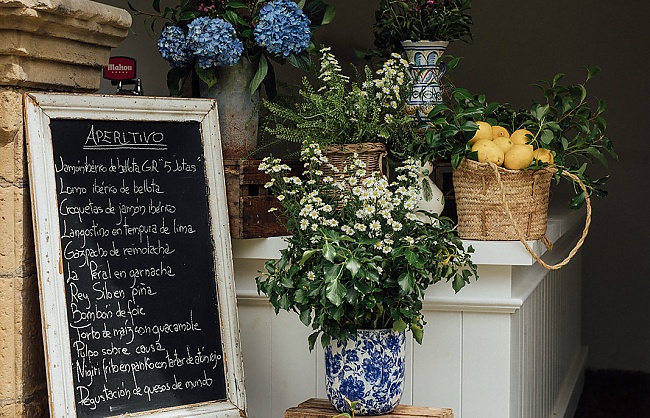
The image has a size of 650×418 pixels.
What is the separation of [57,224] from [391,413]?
0.86 metres

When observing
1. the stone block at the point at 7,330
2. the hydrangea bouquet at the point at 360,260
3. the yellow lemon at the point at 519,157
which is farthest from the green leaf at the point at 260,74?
the stone block at the point at 7,330

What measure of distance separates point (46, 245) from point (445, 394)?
1035 millimetres

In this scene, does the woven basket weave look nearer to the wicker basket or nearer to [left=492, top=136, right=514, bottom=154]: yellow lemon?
[left=492, top=136, right=514, bottom=154]: yellow lemon

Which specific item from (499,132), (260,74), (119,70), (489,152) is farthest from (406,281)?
(119,70)

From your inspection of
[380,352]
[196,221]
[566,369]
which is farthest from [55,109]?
[566,369]

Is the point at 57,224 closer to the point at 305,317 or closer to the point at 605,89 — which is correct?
the point at 305,317

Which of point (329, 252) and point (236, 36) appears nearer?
point (329, 252)

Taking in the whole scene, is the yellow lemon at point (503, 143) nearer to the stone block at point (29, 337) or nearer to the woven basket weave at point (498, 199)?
the woven basket weave at point (498, 199)

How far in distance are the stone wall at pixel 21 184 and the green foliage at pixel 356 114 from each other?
1.94 feet

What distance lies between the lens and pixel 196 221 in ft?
7.45

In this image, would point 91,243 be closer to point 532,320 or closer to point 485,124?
point 485,124

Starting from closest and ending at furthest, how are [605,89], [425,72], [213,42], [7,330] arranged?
1. [7,330]
2. [213,42]
3. [425,72]
4. [605,89]

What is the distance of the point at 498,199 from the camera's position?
2248 millimetres

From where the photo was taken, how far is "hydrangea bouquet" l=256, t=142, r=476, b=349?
197cm
